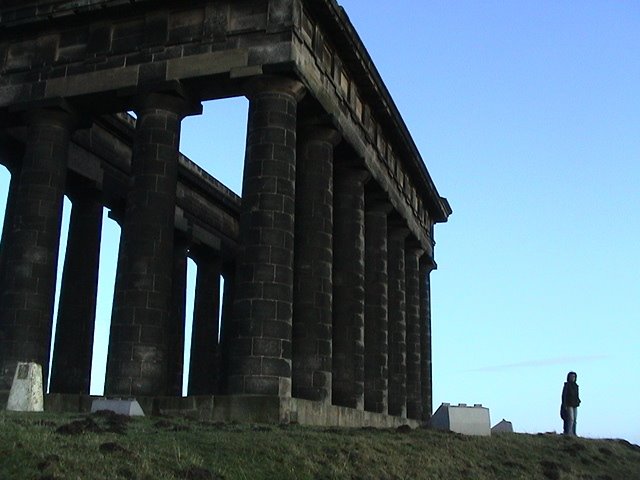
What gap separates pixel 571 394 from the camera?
37.2 m

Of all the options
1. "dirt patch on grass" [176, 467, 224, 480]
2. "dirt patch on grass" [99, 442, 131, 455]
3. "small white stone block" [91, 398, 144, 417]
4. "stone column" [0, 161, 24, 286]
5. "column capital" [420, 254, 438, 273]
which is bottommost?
"dirt patch on grass" [176, 467, 224, 480]

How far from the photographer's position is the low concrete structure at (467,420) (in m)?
30.7

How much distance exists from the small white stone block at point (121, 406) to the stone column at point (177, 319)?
65.5ft

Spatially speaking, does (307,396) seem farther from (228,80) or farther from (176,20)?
(176,20)

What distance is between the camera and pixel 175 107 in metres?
32.3

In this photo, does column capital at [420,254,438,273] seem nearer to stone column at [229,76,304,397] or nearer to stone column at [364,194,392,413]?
stone column at [364,194,392,413]

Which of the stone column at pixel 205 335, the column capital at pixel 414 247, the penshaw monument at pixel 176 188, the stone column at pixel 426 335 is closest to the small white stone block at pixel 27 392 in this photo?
the penshaw monument at pixel 176 188

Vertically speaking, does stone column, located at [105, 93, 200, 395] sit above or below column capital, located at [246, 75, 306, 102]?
below

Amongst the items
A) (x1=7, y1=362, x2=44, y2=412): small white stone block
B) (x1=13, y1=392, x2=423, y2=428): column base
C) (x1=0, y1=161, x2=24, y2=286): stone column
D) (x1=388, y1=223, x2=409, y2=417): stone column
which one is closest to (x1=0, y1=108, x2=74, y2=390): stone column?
(x1=13, y1=392, x2=423, y2=428): column base

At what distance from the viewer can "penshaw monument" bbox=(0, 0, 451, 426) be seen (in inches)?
1148

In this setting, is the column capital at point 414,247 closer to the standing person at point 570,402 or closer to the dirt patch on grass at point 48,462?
the standing person at point 570,402

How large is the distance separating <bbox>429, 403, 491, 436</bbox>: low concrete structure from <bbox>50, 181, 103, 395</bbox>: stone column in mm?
16968

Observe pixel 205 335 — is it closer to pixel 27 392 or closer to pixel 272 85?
pixel 272 85

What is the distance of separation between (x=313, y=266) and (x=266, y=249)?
190 inches
